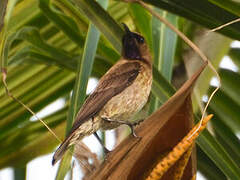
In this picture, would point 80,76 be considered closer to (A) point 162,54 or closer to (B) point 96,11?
(B) point 96,11

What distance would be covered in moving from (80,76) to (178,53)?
748mm

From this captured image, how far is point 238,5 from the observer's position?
1.58 meters

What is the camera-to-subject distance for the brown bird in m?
2.31

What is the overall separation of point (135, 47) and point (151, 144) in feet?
4.79

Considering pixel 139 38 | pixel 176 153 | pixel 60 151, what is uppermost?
pixel 139 38

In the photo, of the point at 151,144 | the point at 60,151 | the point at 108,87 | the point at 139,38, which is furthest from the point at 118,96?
the point at 151,144

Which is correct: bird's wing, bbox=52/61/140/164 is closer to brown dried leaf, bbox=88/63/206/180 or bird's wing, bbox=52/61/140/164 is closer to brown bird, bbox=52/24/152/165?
brown bird, bbox=52/24/152/165

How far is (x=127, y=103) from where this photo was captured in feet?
8.07

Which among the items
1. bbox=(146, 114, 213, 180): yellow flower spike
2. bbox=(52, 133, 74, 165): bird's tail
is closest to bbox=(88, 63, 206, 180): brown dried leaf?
bbox=(146, 114, 213, 180): yellow flower spike

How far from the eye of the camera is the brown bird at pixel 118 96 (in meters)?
2.31

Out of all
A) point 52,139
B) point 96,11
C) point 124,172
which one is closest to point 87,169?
point 124,172

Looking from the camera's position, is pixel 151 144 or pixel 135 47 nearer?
pixel 151 144

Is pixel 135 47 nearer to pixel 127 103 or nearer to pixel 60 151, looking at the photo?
pixel 127 103

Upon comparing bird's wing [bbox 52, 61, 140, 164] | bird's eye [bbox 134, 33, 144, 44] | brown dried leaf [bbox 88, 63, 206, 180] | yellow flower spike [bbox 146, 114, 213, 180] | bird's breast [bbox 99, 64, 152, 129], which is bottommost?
yellow flower spike [bbox 146, 114, 213, 180]
